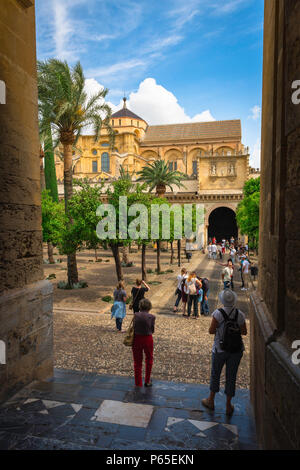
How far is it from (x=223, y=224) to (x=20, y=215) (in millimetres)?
42521

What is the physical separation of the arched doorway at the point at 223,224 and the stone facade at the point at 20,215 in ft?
136

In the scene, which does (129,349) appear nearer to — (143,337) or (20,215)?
(143,337)

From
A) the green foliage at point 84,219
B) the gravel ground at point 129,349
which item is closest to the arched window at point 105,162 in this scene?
the green foliage at point 84,219

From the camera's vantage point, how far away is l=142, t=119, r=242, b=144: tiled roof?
5478 cm

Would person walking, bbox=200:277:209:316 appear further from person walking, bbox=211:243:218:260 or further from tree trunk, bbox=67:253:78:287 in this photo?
person walking, bbox=211:243:218:260

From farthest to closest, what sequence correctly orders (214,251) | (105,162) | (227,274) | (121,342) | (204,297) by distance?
(105,162), (214,251), (227,274), (204,297), (121,342)

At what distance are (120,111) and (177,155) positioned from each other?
14713mm

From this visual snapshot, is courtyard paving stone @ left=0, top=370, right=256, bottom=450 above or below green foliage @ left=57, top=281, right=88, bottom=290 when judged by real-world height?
above

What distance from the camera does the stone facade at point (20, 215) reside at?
3.78 metres

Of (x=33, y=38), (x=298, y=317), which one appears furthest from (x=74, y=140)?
(x=298, y=317)

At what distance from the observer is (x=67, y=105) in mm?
13523

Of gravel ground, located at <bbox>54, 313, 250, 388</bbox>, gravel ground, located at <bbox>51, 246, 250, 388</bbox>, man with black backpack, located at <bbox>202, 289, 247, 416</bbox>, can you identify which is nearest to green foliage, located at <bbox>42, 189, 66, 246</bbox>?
gravel ground, located at <bbox>51, 246, 250, 388</bbox>

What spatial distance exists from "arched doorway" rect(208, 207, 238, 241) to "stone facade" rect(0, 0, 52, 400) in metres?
41.4

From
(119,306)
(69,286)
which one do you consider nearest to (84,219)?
(69,286)
